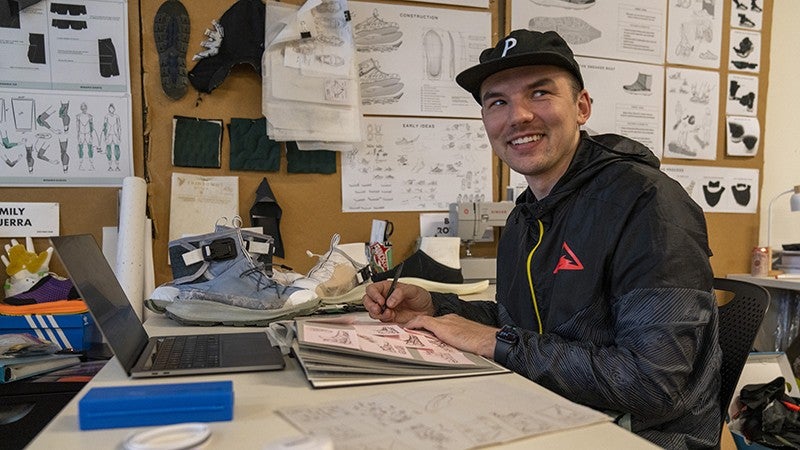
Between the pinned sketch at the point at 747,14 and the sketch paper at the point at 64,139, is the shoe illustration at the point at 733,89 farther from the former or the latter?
the sketch paper at the point at 64,139

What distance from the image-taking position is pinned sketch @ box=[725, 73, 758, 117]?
268cm

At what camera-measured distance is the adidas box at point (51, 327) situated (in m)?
1.60

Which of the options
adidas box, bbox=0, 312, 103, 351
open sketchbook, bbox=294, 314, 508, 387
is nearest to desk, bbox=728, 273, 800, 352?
open sketchbook, bbox=294, 314, 508, 387

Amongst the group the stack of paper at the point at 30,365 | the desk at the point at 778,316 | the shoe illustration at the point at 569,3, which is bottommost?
the desk at the point at 778,316

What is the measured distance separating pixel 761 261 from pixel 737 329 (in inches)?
65.9

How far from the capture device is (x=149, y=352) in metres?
0.99

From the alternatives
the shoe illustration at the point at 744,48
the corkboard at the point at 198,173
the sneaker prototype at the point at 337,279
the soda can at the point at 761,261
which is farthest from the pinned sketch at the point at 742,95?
the sneaker prototype at the point at 337,279

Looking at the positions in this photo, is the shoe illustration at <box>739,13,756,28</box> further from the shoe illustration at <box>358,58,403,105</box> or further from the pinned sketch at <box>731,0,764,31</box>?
the shoe illustration at <box>358,58,403,105</box>

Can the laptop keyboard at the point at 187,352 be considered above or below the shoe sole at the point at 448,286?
above

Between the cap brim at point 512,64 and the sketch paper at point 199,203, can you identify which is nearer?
the cap brim at point 512,64

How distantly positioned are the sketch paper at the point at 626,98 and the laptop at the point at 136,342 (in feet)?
6.43

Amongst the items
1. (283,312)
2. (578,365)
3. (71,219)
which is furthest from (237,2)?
(578,365)

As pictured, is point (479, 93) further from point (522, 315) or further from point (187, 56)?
point (187, 56)

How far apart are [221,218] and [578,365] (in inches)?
58.4
